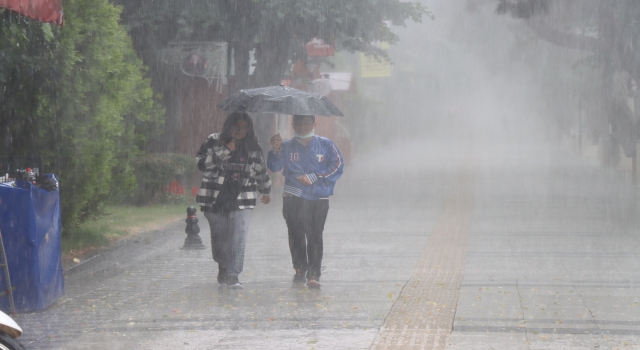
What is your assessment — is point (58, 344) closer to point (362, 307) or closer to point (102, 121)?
point (362, 307)

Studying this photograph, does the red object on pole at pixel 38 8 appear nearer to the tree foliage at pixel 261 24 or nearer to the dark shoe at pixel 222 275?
the dark shoe at pixel 222 275

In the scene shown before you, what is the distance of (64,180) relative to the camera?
10.4 meters

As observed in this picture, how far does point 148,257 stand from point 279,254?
5.40 feet

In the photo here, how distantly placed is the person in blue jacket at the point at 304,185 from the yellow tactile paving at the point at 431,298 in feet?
3.29

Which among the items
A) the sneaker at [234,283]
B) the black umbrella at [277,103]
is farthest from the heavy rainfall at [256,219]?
the black umbrella at [277,103]

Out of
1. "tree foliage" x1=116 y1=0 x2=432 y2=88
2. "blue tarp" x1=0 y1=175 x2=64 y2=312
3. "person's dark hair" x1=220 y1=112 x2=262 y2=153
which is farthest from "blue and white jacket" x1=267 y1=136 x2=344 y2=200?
"tree foliage" x1=116 y1=0 x2=432 y2=88

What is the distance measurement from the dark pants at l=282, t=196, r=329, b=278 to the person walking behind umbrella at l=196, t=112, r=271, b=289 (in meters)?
0.39

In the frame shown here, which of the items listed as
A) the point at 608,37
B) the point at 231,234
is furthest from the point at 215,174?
the point at 608,37

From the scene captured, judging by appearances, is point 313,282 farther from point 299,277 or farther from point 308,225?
point 308,225

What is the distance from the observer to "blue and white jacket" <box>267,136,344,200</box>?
338 inches

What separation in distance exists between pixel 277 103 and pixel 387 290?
205 cm

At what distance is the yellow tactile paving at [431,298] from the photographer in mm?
6473

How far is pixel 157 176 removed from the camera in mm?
17719

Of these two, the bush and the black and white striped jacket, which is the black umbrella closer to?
the black and white striped jacket
